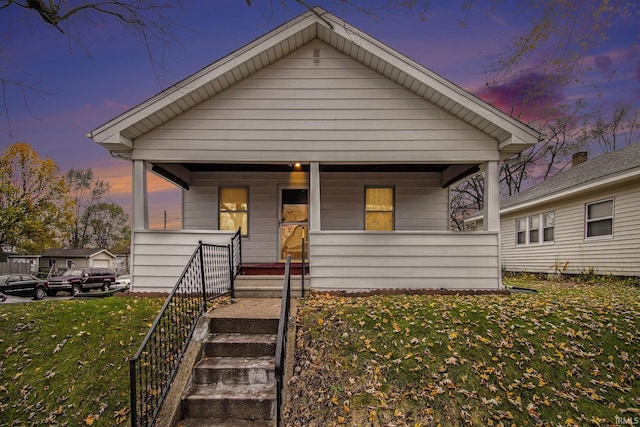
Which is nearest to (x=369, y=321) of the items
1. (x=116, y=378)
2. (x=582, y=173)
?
(x=116, y=378)

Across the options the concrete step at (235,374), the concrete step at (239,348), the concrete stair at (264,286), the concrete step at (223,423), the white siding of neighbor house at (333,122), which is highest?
the white siding of neighbor house at (333,122)

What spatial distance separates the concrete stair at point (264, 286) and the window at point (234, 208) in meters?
2.67

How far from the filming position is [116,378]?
4.85 m

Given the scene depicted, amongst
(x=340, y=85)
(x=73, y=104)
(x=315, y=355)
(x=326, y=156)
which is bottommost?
(x=315, y=355)

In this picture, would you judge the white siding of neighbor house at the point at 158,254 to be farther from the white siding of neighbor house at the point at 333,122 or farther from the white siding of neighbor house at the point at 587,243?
the white siding of neighbor house at the point at 587,243

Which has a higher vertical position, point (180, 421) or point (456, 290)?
point (456, 290)

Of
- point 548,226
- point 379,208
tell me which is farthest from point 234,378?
point 548,226

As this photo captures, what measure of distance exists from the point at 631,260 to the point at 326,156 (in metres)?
10.9

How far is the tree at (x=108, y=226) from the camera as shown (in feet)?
165

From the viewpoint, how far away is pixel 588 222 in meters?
14.1

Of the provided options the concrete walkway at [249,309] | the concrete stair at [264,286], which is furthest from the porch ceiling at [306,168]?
the concrete walkway at [249,309]

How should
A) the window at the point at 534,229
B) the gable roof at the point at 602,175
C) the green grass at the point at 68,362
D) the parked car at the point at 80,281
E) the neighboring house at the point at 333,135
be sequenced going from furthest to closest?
the parked car at the point at 80,281 < the window at the point at 534,229 < the gable roof at the point at 602,175 < the neighboring house at the point at 333,135 < the green grass at the point at 68,362

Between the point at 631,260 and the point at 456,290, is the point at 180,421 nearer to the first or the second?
the point at 456,290

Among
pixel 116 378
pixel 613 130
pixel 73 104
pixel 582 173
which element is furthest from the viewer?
pixel 613 130
